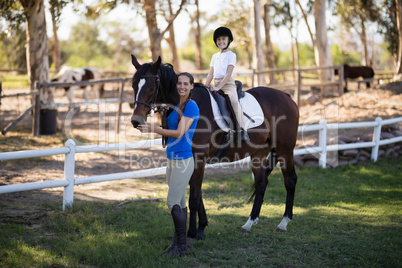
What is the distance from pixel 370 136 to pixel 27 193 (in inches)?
321

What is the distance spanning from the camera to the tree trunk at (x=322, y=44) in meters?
18.0

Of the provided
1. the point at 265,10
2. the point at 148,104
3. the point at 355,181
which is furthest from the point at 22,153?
the point at 265,10

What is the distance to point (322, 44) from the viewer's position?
1855cm

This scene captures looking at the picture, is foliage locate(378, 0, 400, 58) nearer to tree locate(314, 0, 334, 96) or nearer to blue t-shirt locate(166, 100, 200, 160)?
tree locate(314, 0, 334, 96)

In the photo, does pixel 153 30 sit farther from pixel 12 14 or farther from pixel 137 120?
pixel 137 120

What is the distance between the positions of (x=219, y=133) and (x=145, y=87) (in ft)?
4.16

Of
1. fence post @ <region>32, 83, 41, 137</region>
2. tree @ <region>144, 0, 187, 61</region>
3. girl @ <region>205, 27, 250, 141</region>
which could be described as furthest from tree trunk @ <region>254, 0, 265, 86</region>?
girl @ <region>205, 27, 250, 141</region>

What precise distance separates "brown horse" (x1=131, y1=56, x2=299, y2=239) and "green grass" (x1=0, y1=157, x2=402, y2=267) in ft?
1.25

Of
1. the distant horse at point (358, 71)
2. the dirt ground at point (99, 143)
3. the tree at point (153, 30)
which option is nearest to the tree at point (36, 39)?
the dirt ground at point (99, 143)

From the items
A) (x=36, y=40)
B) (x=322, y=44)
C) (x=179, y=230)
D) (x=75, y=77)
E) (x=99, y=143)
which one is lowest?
(x=179, y=230)

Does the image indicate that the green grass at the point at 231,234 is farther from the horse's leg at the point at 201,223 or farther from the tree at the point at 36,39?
the tree at the point at 36,39

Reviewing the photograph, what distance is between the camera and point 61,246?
4.25m

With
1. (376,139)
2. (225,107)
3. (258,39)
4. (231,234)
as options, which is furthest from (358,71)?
(231,234)

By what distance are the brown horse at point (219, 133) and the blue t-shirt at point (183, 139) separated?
0.28 metres
